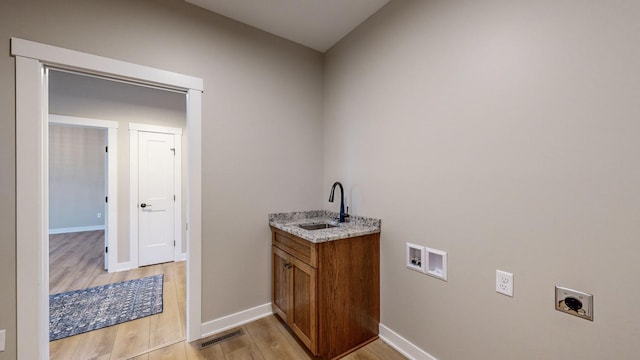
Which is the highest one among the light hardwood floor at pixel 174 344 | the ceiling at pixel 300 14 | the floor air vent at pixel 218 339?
the ceiling at pixel 300 14

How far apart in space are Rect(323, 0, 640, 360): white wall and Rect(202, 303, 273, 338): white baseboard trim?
1133 millimetres

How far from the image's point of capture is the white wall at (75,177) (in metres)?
6.00

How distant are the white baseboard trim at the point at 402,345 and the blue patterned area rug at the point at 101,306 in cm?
219

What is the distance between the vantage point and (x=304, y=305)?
1834mm

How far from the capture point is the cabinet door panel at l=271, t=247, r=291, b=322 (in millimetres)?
→ 2082

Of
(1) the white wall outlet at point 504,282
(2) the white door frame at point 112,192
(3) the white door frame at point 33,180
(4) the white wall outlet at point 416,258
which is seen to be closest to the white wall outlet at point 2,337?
(3) the white door frame at point 33,180

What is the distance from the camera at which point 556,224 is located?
44.9 inches

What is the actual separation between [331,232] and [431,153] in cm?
91

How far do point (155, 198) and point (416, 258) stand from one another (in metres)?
3.83

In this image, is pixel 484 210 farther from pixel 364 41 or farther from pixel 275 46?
pixel 275 46

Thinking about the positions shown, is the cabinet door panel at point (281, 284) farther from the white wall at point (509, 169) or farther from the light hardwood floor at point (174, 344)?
the white wall at point (509, 169)

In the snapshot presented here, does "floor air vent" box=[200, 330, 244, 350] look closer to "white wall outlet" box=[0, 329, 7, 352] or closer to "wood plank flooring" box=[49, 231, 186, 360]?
"wood plank flooring" box=[49, 231, 186, 360]

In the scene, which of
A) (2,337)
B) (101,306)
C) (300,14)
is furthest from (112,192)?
(300,14)

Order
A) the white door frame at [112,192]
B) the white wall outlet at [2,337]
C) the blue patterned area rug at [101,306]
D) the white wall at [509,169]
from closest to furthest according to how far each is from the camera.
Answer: the white wall at [509,169], the white wall outlet at [2,337], the blue patterned area rug at [101,306], the white door frame at [112,192]
